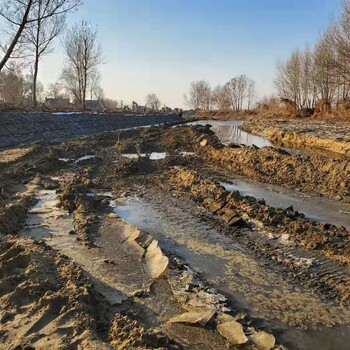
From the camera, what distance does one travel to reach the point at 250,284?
517cm

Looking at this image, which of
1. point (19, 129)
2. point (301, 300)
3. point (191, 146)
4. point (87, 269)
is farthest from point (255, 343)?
point (19, 129)

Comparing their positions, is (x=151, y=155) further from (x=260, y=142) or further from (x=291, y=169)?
(x=260, y=142)

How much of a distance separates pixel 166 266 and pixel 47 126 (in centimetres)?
1912

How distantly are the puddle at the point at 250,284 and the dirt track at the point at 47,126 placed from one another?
12.3m

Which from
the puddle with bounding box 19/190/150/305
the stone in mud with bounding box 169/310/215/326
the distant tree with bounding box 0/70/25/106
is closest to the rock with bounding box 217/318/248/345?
the stone in mud with bounding box 169/310/215/326

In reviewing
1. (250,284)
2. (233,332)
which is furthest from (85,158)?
(233,332)

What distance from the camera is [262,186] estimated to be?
1131cm

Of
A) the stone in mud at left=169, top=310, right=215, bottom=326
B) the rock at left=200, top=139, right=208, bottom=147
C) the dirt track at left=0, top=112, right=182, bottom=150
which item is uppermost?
the dirt track at left=0, top=112, right=182, bottom=150

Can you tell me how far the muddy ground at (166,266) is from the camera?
389 centimetres

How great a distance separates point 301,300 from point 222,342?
143cm

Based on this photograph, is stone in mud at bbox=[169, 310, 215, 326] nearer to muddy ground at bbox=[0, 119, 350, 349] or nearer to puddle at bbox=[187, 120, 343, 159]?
muddy ground at bbox=[0, 119, 350, 349]

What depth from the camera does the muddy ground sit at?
3.89m

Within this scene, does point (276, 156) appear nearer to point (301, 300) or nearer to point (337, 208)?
point (337, 208)

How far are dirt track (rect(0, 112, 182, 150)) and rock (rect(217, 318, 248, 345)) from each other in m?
15.2
